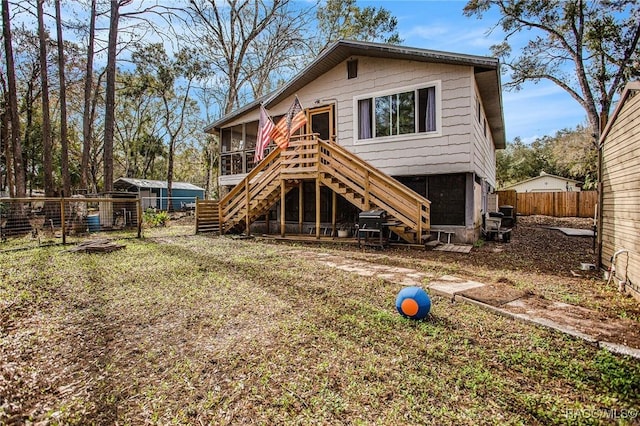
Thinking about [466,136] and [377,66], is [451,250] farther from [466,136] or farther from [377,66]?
[377,66]

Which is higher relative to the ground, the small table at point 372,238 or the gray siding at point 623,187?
the gray siding at point 623,187

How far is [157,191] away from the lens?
98.8 feet

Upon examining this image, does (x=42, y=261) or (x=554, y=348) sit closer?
(x=554, y=348)

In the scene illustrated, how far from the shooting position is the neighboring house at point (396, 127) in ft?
27.5

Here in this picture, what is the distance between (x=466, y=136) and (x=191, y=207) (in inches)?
880

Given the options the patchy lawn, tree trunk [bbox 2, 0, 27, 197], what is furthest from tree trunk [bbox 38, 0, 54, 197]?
the patchy lawn

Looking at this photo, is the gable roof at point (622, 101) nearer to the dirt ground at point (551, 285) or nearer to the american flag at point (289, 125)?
the dirt ground at point (551, 285)

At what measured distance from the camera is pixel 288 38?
20.7 meters

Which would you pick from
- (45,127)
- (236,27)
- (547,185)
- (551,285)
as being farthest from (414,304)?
(547,185)

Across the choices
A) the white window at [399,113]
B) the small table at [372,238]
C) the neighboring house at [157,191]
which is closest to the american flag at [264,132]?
the white window at [399,113]

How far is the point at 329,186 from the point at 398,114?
2.96 metres

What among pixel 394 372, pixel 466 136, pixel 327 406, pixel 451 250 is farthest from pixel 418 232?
pixel 327 406

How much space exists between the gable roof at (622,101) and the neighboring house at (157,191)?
24672mm

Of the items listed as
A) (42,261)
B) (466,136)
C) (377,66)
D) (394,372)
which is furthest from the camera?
(377,66)
